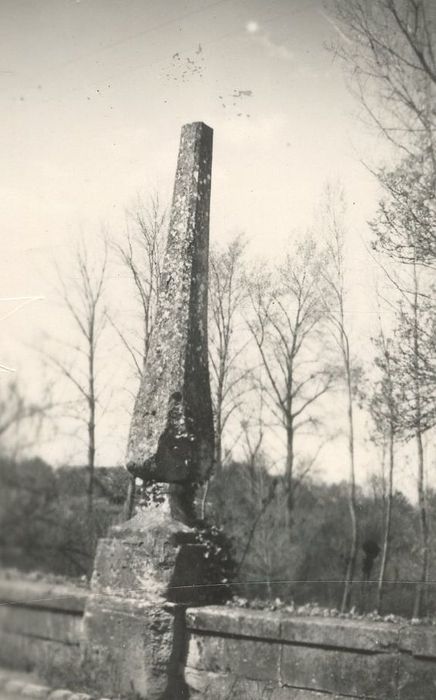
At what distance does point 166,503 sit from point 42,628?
1.16 m

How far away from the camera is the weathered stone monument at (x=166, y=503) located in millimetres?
3695

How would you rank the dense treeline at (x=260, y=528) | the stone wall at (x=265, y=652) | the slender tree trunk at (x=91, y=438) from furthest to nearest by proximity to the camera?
1. the slender tree trunk at (x=91, y=438)
2. the stone wall at (x=265, y=652)
3. the dense treeline at (x=260, y=528)

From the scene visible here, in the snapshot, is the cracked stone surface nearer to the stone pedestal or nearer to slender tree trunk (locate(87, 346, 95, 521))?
the stone pedestal

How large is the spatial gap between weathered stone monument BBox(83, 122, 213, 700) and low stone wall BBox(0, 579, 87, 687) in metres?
0.17

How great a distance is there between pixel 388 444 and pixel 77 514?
4514mm

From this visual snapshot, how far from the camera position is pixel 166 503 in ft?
13.2

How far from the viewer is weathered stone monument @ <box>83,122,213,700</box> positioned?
3.70 metres

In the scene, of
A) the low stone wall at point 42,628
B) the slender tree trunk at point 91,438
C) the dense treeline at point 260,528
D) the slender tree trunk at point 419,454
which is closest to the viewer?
the low stone wall at point 42,628

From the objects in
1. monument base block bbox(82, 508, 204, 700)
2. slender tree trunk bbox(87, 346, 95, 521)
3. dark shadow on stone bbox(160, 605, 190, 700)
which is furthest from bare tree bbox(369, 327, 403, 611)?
dark shadow on stone bbox(160, 605, 190, 700)

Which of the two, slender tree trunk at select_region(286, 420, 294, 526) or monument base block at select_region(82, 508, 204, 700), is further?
slender tree trunk at select_region(286, 420, 294, 526)

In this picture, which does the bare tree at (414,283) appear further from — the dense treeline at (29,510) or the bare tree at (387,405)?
the dense treeline at (29,510)

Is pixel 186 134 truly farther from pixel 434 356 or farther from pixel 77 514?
pixel 77 514

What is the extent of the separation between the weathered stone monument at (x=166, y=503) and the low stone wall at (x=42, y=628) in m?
0.17

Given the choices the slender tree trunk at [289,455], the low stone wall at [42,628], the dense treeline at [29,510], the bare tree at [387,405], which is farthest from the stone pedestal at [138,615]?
the slender tree trunk at [289,455]
